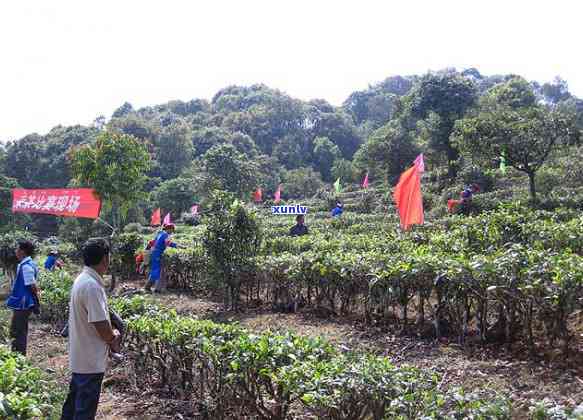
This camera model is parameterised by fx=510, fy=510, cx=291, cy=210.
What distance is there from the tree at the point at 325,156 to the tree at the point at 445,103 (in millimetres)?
24435

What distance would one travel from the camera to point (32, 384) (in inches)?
130

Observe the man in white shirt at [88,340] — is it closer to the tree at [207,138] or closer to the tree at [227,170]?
the tree at [227,170]

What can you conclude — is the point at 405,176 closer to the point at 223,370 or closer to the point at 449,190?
the point at 223,370

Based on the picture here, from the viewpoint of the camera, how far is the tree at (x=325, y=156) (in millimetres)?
56531

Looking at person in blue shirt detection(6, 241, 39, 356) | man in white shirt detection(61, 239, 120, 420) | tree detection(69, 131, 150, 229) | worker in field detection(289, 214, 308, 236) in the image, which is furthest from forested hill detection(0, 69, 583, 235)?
man in white shirt detection(61, 239, 120, 420)

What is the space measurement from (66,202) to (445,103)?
23222 millimetres

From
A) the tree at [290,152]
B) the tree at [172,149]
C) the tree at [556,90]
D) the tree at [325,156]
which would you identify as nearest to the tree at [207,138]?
the tree at [172,149]

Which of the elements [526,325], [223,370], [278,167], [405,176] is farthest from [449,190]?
[278,167]

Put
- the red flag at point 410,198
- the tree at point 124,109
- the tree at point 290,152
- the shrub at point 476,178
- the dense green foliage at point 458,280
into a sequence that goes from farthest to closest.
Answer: the tree at point 124,109, the tree at point 290,152, the shrub at point 476,178, the red flag at point 410,198, the dense green foliage at point 458,280

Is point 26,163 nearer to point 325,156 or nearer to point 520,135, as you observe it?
point 325,156

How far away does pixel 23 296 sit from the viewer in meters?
6.04

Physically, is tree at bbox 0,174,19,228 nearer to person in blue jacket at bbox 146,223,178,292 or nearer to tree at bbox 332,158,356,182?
person in blue jacket at bbox 146,223,178,292

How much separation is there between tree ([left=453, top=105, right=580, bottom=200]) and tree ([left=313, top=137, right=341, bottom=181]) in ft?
126

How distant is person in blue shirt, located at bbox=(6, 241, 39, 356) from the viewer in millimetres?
6004
